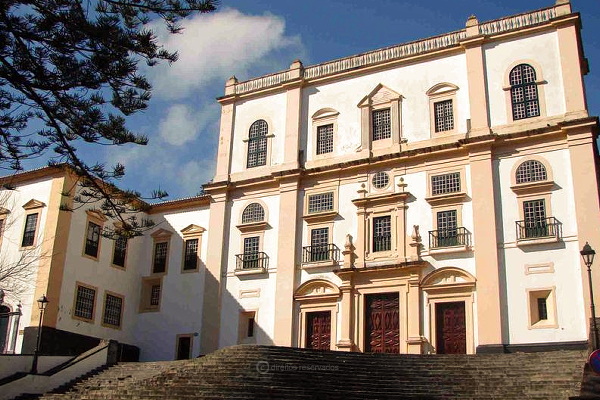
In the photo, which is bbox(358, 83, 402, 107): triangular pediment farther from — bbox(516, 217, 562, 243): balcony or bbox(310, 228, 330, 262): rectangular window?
bbox(516, 217, 562, 243): balcony

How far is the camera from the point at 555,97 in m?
25.5

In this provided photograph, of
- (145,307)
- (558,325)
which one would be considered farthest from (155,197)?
(145,307)

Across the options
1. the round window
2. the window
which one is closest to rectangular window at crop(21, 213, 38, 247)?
the round window

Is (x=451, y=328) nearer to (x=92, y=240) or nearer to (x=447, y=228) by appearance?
(x=447, y=228)

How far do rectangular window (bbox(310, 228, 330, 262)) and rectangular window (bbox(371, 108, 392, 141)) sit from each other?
14.7 ft

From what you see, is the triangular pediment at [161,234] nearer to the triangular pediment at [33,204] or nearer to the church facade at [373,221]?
the church facade at [373,221]

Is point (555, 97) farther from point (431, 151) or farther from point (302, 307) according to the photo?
point (302, 307)

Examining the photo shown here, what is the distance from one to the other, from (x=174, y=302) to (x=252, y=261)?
446cm

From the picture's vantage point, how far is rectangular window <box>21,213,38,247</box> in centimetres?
2891

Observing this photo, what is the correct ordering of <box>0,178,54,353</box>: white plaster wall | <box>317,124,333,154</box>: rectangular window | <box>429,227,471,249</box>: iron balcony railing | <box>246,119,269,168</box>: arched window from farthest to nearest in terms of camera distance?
1. <box>246,119,269,168</box>: arched window
2. <box>317,124,333,154</box>: rectangular window
3. <box>0,178,54,353</box>: white plaster wall
4. <box>429,227,471,249</box>: iron balcony railing

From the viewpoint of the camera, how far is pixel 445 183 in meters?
26.5

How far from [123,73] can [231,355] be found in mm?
13530

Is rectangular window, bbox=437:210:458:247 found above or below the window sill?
above

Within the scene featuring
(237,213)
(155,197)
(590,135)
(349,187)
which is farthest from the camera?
(237,213)
